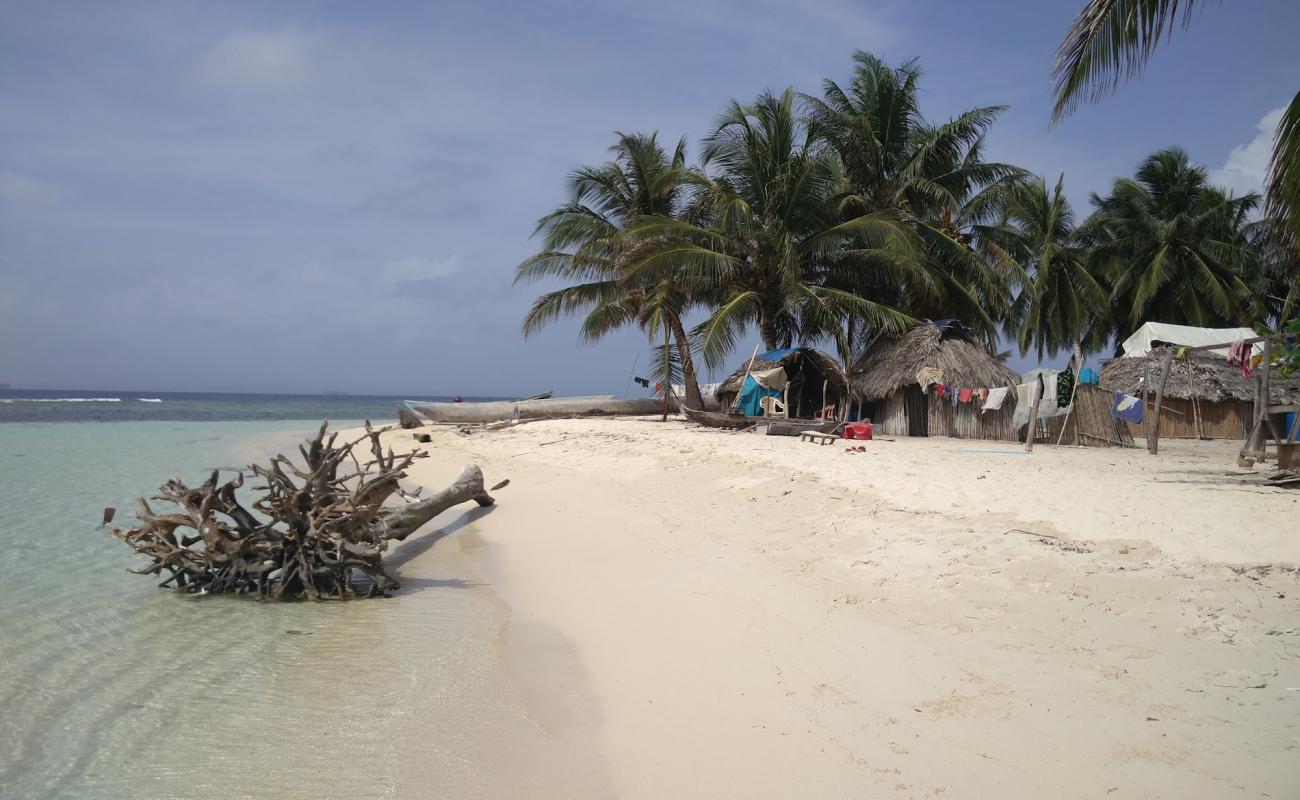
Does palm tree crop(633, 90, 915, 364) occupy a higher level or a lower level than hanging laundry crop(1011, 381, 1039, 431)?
higher

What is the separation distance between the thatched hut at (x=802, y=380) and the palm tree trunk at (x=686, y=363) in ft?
3.15

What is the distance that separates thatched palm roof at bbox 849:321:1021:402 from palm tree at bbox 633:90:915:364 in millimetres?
717

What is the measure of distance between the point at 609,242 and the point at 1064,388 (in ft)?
39.8

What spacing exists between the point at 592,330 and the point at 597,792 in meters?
19.6

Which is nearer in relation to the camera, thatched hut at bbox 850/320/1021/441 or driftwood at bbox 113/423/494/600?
driftwood at bbox 113/423/494/600

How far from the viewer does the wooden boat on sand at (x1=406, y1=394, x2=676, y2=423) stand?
24312 millimetres

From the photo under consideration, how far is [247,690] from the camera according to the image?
181 inches

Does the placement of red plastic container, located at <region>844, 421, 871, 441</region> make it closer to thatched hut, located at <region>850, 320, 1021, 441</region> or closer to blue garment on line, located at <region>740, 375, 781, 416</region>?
thatched hut, located at <region>850, 320, 1021, 441</region>

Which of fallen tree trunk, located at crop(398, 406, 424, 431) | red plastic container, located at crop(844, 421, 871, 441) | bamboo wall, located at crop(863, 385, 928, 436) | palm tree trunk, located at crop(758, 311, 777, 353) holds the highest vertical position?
palm tree trunk, located at crop(758, 311, 777, 353)

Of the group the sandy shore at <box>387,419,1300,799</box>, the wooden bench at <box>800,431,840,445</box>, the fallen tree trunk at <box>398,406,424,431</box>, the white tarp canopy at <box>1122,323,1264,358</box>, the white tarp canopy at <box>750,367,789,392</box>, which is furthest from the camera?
the fallen tree trunk at <box>398,406,424,431</box>

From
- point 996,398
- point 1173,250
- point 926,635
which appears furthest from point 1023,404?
point 1173,250

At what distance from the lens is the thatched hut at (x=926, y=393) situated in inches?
667

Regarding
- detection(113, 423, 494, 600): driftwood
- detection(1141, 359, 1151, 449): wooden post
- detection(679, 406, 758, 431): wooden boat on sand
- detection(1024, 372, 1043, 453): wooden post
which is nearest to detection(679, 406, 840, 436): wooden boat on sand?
detection(679, 406, 758, 431): wooden boat on sand

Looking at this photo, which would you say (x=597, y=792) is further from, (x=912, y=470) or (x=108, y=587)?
(x=912, y=470)
